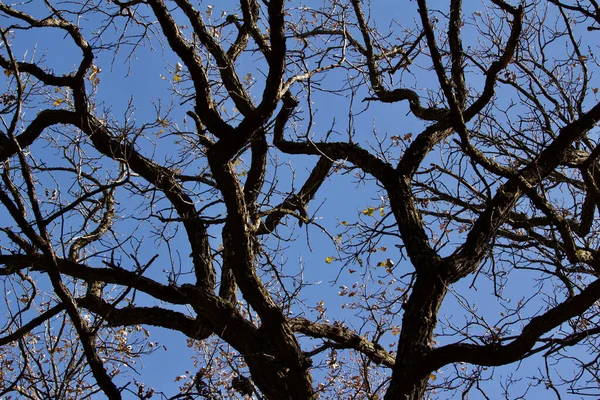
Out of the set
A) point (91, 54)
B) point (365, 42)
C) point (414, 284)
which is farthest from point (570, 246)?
point (91, 54)

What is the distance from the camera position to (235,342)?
444 centimetres

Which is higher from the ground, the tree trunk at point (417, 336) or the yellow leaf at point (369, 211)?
the yellow leaf at point (369, 211)

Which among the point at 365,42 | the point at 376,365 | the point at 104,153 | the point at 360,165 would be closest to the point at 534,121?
the point at 360,165

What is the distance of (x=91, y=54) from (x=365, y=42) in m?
3.16

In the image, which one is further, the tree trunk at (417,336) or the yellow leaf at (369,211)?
the yellow leaf at (369,211)

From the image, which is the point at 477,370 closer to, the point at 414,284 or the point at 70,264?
the point at 414,284

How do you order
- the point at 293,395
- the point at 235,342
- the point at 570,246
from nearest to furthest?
the point at 293,395
the point at 235,342
the point at 570,246

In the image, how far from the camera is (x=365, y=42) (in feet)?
22.7

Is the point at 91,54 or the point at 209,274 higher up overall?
the point at 91,54

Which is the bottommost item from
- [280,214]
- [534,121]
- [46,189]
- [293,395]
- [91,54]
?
[293,395]

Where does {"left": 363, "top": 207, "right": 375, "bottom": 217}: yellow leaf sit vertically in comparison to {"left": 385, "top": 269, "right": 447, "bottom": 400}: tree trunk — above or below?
above

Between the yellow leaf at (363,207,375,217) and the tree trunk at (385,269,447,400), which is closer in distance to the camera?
the tree trunk at (385,269,447,400)

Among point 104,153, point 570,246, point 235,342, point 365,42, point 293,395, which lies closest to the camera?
point 293,395

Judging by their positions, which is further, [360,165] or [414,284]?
[360,165]
